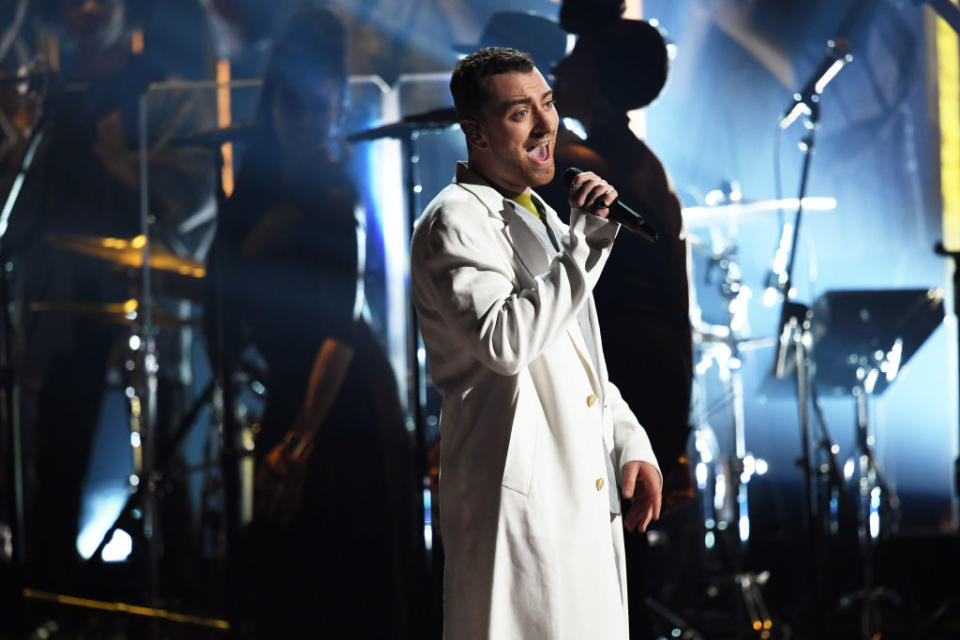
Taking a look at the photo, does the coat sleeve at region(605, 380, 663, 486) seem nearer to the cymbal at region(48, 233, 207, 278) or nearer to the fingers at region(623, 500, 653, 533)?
the fingers at region(623, 500, 653, 533)

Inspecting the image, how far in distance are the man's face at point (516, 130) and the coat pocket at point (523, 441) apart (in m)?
0.35

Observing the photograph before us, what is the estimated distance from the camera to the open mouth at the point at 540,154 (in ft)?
6.04

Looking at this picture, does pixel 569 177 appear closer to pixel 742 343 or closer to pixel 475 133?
pixel 475 133

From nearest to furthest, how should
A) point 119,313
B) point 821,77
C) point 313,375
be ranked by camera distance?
point 821,77, point 313,375, point 119,313

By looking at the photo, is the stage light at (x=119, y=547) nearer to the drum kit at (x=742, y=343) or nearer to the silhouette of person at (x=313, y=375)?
the drum kit at (x=742, y=343)

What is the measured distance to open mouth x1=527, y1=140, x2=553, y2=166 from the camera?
1.84m

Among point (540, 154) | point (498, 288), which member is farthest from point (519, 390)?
point (540, 154)

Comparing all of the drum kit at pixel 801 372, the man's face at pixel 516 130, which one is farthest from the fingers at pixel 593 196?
the drum kit at pixel 801 372

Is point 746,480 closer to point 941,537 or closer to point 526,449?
point 941,537

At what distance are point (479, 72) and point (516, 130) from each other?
0.39 ft

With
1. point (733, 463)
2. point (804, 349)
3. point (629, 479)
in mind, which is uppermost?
point (804, 349)

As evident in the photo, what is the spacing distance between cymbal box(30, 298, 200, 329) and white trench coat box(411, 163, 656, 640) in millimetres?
2670

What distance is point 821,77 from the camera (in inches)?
133

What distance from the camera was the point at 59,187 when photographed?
435 cm
